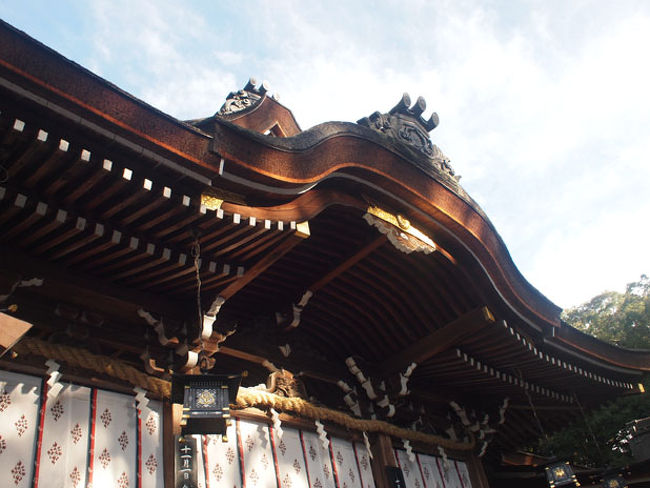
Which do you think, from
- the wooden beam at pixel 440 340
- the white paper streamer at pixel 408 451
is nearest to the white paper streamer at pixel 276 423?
the wooden beam at pixel 440 340

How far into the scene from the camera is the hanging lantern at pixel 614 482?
987 cm

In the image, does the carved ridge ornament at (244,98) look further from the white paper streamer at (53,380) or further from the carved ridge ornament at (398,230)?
the white paper streamer at (53,380)

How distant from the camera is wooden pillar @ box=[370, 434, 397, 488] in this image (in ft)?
27.1

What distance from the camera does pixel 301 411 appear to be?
290 inches

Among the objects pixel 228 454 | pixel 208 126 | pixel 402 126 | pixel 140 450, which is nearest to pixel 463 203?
pixel 402 126

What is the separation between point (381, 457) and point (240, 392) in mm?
3259

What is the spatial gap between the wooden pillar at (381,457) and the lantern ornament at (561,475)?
3457mm

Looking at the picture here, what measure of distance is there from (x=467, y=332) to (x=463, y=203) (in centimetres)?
216

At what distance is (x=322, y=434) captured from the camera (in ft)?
25.0

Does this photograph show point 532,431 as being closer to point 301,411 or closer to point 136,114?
point 301,411

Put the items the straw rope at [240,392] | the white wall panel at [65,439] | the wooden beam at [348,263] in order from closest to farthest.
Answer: the white wall panel at [65,439] < the straw rope at [240,392] < the wooden beam at [348,263]

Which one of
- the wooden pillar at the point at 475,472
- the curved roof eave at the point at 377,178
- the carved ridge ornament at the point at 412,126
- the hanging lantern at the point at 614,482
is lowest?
the hanging lantern at the point at 614,482

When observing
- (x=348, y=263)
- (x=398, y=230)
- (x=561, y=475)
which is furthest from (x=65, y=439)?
(x=561, y=475)

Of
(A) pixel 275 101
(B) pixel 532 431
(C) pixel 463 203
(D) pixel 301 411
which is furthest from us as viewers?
(B) pixel 532 431
